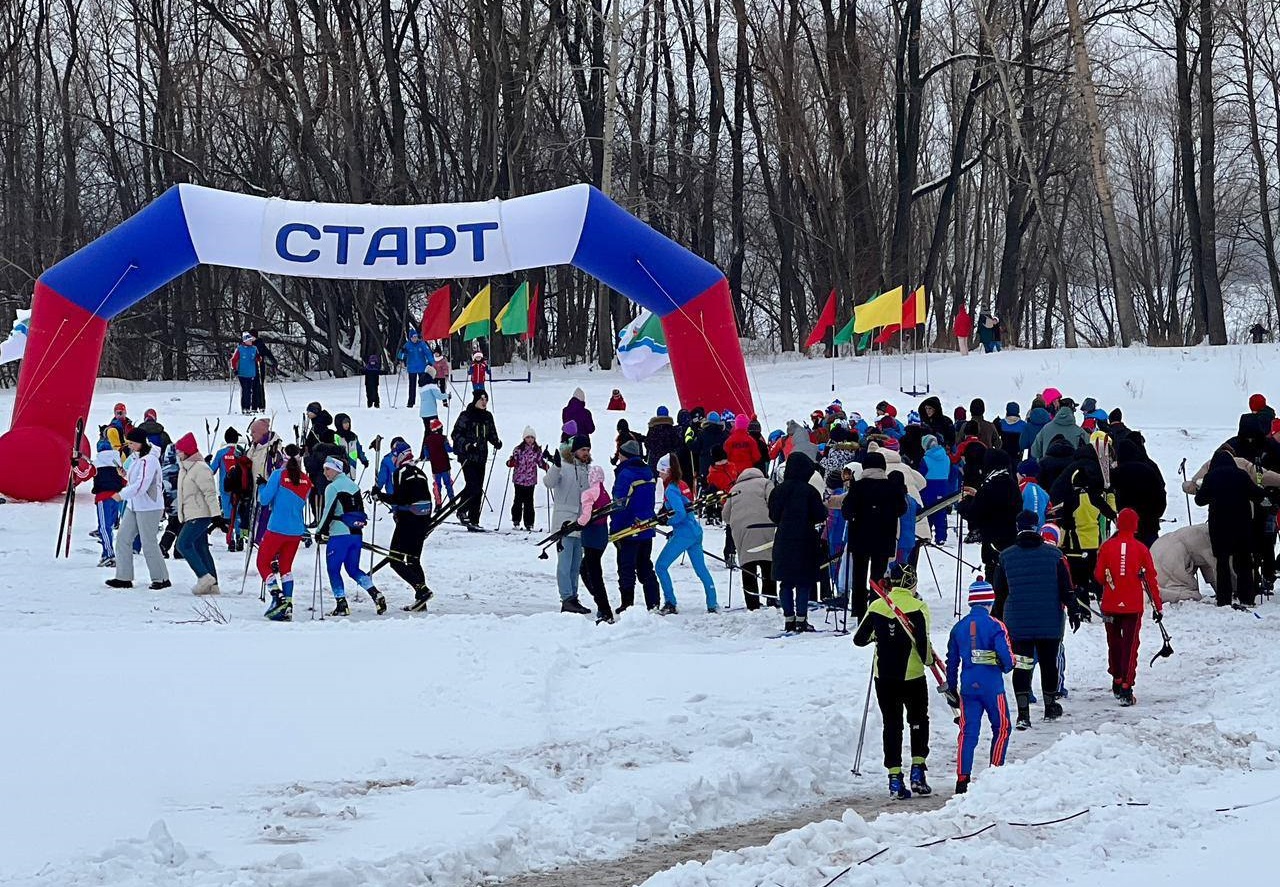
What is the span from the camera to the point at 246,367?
83.9ft

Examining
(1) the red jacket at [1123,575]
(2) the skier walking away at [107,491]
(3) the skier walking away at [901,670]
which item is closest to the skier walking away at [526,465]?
(2) the skier walking away at [107,491]

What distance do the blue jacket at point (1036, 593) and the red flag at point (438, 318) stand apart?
722 inches

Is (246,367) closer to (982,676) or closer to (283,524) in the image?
(283,524)

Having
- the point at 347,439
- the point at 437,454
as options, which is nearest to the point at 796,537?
the point at 347,439

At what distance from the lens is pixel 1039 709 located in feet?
35.4

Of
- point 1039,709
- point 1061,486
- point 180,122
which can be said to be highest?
point 180,122

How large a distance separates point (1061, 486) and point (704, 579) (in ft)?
11.1

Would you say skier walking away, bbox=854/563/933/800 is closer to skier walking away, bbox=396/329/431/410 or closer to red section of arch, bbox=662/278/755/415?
red section of arch, bbox=662/278/755/415

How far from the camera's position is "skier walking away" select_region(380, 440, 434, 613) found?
13.9 metres

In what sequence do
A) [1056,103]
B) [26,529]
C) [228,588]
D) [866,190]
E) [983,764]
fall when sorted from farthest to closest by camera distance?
[1056,103] → [866,190] → [26,529] → [228,588] → [983,764]

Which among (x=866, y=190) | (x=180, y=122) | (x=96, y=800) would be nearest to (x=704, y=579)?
(x=96, y=800)

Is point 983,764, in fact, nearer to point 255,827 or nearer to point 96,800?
point 255,827

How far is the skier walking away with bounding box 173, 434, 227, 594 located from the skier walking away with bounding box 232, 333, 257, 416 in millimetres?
11329

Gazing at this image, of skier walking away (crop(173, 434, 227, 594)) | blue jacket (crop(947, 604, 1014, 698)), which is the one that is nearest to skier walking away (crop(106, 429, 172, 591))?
skier walking away (crop(173, 434, 227, 594))
